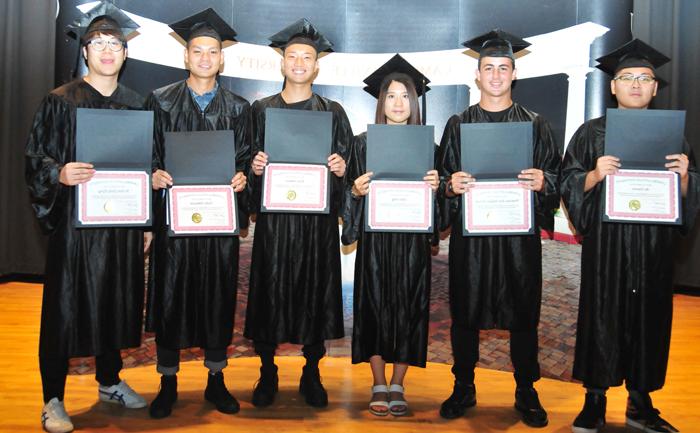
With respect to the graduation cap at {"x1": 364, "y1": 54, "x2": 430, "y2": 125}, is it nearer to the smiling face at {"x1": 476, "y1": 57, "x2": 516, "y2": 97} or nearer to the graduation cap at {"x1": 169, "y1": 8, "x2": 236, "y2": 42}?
the smiling face at {"x1": 476, "y1": 57, "x2": 516, "y2": 97}

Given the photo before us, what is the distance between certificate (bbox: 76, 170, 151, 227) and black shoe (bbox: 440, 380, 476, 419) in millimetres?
1874

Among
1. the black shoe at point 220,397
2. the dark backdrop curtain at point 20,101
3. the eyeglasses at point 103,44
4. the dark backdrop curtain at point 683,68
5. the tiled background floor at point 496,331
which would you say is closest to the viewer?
the eyeglasses at point 103,44

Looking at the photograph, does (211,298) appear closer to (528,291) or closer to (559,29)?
(528,291)

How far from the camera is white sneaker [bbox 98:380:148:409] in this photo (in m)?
3.11

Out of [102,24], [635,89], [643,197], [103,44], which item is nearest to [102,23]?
[102,24]

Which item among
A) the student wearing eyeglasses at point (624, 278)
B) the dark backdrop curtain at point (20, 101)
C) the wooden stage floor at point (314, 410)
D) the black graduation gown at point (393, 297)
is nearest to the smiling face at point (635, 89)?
the student wearing eyeglasses at point (624, 278)

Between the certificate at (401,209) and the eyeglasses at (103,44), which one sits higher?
the eyeglasses at (103,44)

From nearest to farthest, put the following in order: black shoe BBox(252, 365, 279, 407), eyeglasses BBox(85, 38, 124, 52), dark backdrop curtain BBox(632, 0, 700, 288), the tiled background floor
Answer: eyeglasses BBox(85, 38, 124, 52), black shoe BBox(252, 365, 279, 407), the tiled background floor, dark backdrop curtain BBox(632, 0, 700, 288)

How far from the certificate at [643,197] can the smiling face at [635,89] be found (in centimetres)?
38

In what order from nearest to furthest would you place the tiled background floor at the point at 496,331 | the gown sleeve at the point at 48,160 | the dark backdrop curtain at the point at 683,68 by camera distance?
the gown sleeve at the point at 48,160
the tiled background floor at the point at 496,331
the dark backdrop curtain at the point at 683,68

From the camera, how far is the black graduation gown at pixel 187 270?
293 centimetres

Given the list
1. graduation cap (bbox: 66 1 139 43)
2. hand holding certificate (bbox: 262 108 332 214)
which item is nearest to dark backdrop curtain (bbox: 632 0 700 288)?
hand holding certificate (bbox: 262 108 332 214)

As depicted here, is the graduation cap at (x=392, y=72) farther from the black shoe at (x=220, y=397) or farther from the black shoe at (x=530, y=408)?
the black shoe at (x=220, y=397)

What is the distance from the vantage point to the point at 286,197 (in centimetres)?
295
